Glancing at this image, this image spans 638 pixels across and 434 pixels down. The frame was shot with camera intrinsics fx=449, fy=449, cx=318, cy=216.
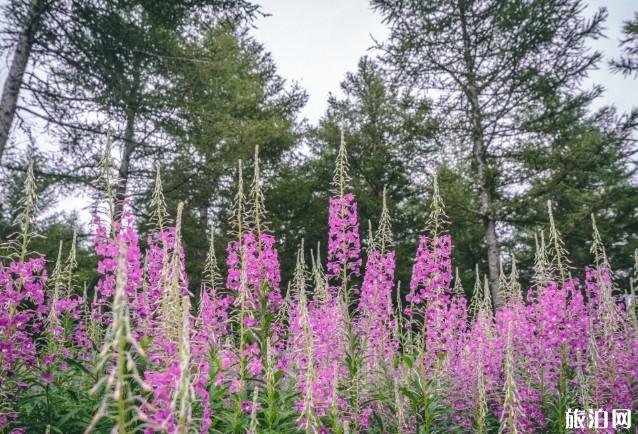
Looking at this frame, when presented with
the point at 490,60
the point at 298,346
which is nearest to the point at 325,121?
the point at 490,60

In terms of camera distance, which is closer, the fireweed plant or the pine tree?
the fireweed plant

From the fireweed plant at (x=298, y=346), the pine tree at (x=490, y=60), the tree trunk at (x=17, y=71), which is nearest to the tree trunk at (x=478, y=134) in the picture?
the pine tree at (x=490, y=60)

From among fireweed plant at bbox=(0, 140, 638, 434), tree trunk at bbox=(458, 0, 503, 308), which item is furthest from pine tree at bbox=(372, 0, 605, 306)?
fireweed plant at bbox=(0, 140, 638, 434)

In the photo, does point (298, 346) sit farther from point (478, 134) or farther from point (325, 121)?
point (325, 121)

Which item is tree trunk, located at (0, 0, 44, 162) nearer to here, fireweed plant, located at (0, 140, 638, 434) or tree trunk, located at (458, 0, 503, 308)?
fireweed plant, located at (0, 140, 638, 434)

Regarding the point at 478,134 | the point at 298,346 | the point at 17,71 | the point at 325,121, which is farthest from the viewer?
the point at 325,121

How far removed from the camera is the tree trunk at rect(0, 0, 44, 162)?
→ 8.42 meters

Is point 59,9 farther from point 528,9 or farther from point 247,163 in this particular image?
point 528,9

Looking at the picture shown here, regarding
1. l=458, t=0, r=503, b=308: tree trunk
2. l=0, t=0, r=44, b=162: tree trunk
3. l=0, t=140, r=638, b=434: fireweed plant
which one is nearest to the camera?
l=0, t=140, r=638, b=434: fireweed plant

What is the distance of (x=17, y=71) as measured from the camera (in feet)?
28.3

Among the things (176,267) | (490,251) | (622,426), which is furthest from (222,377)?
(490,251)

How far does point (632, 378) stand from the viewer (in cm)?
517

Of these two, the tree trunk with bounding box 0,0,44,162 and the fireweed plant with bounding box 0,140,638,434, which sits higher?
the tree trunk with bounding box 0,0,44,162

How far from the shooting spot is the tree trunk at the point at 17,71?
332 inches
